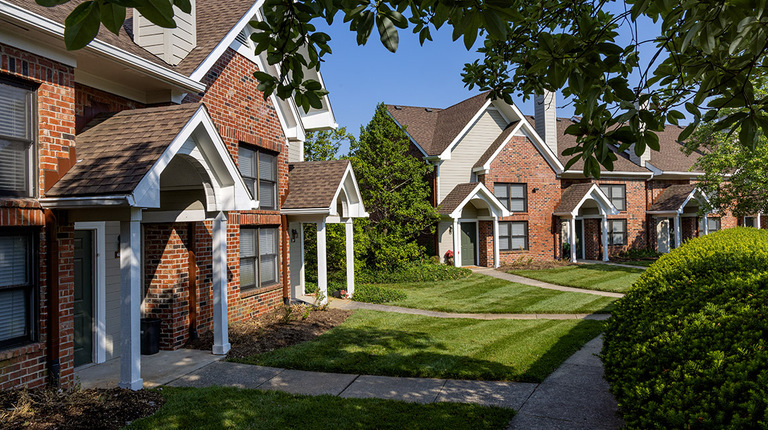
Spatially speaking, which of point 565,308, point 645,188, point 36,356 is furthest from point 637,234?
point 36,356

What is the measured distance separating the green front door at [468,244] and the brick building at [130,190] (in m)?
12.9

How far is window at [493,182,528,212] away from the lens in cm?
2534

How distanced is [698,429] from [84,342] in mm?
8866

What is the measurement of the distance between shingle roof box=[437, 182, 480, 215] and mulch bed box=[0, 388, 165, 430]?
17941 millimetres

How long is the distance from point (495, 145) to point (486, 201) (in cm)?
339

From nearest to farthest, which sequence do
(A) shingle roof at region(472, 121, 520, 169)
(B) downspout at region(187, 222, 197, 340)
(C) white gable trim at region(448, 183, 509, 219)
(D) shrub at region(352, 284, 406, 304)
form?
(B) downspout at region(187, 222, 197, 340)
(D) shrub at region(352, 284, 406, 304)
(C) white gable trim at region(448, 183, 509, 219)
(A) shingle roof at region(472, 121, 520, 169)

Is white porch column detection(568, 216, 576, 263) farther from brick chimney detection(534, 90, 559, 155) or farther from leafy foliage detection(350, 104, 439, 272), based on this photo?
leafy foliage detection(350, 104, 439, 272)

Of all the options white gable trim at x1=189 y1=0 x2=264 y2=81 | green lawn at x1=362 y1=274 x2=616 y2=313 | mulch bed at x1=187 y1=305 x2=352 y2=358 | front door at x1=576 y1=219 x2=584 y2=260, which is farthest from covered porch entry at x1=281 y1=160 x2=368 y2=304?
front door at x1=576 y1=219 x2=584 y2=260

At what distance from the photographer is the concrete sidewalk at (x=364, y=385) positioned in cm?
671

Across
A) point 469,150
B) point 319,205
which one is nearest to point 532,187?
point 469,150

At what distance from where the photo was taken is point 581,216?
90.8ft

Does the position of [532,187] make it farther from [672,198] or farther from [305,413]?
[305,413]

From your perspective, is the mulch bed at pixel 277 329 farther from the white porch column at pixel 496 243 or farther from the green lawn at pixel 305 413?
the white porch column at pixel 496 243

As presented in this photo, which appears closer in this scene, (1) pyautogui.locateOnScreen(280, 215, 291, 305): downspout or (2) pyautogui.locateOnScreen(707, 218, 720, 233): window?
(1) pyautogui.locateOnScreen(280, 215, 291, 305): downspout
